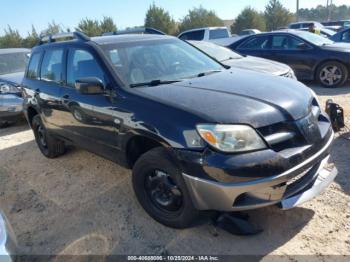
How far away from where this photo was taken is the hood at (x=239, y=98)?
278 cm

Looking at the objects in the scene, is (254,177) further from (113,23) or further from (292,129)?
(113,23)

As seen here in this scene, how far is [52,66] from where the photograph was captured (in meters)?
4.84

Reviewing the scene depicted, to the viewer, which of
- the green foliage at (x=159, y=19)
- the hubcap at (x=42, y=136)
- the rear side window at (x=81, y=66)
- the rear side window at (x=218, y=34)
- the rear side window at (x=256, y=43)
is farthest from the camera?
the green foliage at (x=159, y=19)

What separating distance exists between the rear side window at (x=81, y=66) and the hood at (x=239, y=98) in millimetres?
709

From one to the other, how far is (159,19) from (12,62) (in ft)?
104

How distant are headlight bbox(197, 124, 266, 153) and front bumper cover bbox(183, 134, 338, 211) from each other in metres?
0.26

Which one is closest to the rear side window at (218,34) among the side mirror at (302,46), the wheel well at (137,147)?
the side mirror at (302,46)

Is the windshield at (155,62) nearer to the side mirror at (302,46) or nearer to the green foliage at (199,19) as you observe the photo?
the side mirror at (302,46)

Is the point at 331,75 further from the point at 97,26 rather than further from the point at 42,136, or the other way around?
the point at 97,26

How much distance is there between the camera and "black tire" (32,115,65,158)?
5297mm

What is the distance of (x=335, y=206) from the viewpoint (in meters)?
3.36

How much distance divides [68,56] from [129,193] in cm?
187

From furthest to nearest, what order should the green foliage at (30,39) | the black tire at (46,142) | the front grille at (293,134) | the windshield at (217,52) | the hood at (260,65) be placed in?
the green foliage at (30,39) → the windshield at (217,52) → the hood at (260,65) → the black tire at (46,142) → the front grille at (293,134)

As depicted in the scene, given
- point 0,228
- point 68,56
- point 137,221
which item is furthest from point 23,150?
point 0,228
